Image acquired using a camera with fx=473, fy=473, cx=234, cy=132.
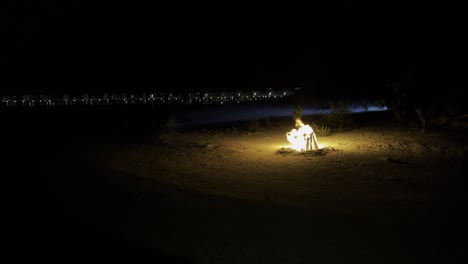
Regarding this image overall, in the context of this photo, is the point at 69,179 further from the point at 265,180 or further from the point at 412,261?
the point at 412,261

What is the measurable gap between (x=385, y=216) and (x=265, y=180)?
13.5 feet

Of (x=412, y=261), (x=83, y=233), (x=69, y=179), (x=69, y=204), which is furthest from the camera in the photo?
(x=69, y=179)

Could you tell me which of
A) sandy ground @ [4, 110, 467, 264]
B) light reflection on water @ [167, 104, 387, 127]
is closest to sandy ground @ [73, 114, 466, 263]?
sandy ground @ [4, 110, 467, 264]

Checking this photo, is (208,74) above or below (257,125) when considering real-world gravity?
above

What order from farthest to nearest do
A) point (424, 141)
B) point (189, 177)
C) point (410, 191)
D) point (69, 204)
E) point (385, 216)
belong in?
point (424, 141) → point (189, 177) → point (410, 191) → point (69, 204) → point (385, 216)

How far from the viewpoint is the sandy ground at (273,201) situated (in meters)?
6.64

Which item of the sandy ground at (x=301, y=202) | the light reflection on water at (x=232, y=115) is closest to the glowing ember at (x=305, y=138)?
the sandy ground at (x=301, y=202)

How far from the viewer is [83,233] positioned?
23.9 feet

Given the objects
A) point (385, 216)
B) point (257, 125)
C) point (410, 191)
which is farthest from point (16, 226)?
point (257, 125)

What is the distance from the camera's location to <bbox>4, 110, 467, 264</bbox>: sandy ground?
6637 millimetres

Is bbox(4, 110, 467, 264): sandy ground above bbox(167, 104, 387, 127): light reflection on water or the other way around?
the other way around

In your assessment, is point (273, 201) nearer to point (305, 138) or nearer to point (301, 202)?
point (301, 202)

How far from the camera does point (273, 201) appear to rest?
941 cm

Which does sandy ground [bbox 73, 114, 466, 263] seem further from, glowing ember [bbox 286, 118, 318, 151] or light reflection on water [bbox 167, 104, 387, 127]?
light reflection on water [bbox 167, 104, 387, 127]
